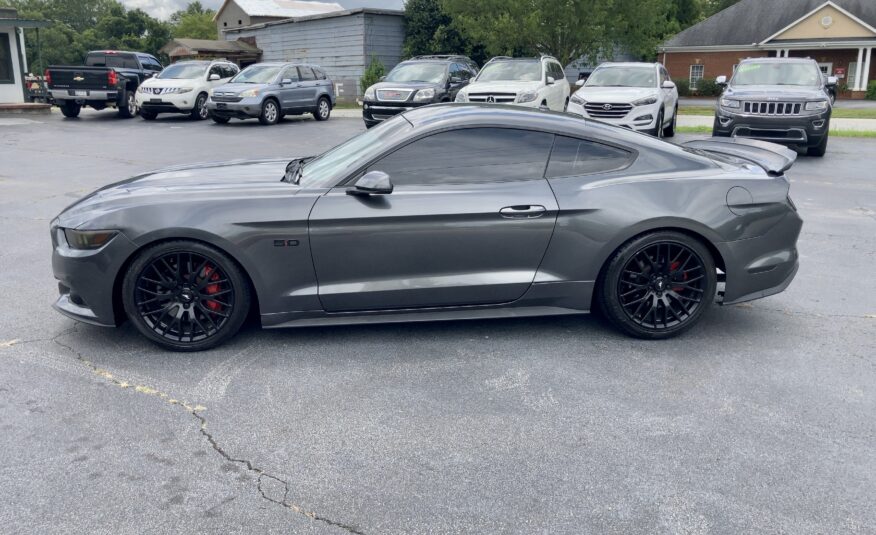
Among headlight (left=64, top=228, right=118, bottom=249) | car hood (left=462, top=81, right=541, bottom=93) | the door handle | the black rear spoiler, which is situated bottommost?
headlight (left=64, top=228, right=118, bottom=249)

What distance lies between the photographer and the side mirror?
431 centimetres

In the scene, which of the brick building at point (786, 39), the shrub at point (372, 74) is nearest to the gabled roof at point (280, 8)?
the brick building at point (786, 39)

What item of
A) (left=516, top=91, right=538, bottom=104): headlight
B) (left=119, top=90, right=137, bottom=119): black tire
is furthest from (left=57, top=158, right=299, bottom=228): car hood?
(left=119, top=90, right=137, bottom=119): black tire

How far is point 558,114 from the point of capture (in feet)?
16.6

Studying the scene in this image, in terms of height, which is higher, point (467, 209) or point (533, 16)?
point (533, 16)

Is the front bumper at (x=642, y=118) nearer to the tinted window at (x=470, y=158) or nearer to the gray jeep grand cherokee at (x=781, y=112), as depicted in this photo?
the gray jeep grand cherokee at (x=781, y=112)

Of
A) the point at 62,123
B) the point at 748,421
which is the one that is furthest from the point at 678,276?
the point at 62,123

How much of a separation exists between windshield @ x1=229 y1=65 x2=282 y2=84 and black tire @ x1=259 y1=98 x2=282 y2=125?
68 cm

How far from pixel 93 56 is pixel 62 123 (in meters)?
7.32

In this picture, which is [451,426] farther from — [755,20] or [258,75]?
[755,20]

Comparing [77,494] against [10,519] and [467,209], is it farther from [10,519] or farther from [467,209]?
[467,209]

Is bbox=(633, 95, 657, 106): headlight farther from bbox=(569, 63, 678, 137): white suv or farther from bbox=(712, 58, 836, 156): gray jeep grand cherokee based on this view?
bbox=(712, 58, 836, 156): gray jeep grand cherokee

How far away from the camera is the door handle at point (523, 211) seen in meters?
4.51

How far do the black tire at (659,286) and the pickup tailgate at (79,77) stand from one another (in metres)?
21.7
